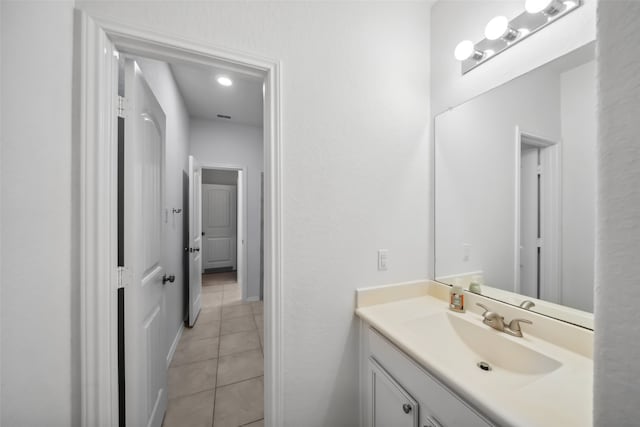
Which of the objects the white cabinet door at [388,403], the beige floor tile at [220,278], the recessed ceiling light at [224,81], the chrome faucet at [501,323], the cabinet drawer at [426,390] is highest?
the recessed ceiling light at [224,81]

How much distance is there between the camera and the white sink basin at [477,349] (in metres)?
0.83

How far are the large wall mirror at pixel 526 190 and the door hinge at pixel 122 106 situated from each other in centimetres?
161

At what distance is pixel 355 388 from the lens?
124 centimetres

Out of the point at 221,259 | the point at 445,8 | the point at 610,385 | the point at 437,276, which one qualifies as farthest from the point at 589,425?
the point at 221,259

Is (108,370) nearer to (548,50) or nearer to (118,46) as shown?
(118,46)

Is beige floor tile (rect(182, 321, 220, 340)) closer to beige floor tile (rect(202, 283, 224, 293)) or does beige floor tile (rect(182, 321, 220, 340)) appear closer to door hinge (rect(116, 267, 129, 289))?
beige floor tile (rect(202, 283, 224, 293))

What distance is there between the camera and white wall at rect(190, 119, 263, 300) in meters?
3.21

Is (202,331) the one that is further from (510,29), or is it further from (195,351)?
(510,29)

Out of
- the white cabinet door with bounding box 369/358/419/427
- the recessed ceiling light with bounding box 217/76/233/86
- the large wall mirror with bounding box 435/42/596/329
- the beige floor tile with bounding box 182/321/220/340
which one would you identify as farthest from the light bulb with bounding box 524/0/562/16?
the beige floor tile with bounding box 182/321/220/340

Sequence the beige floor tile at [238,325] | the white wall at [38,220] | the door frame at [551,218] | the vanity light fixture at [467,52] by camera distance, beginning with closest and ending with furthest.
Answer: the white wall at [38,220] < the door frame at [551,218] < the vanity light fixture at [467,52] < the beige floor tile at [238,325]

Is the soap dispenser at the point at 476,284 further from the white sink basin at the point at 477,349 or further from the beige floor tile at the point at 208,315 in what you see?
the beige floor tile at the point at 208,315

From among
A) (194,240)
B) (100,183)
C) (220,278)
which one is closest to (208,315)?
→ (194,240)

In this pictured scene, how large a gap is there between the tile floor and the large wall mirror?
62.7 inches

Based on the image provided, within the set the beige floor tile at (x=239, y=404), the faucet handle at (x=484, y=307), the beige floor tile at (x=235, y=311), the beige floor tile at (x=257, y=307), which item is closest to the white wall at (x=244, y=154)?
the beige floor tile at (x=257, y=307)
